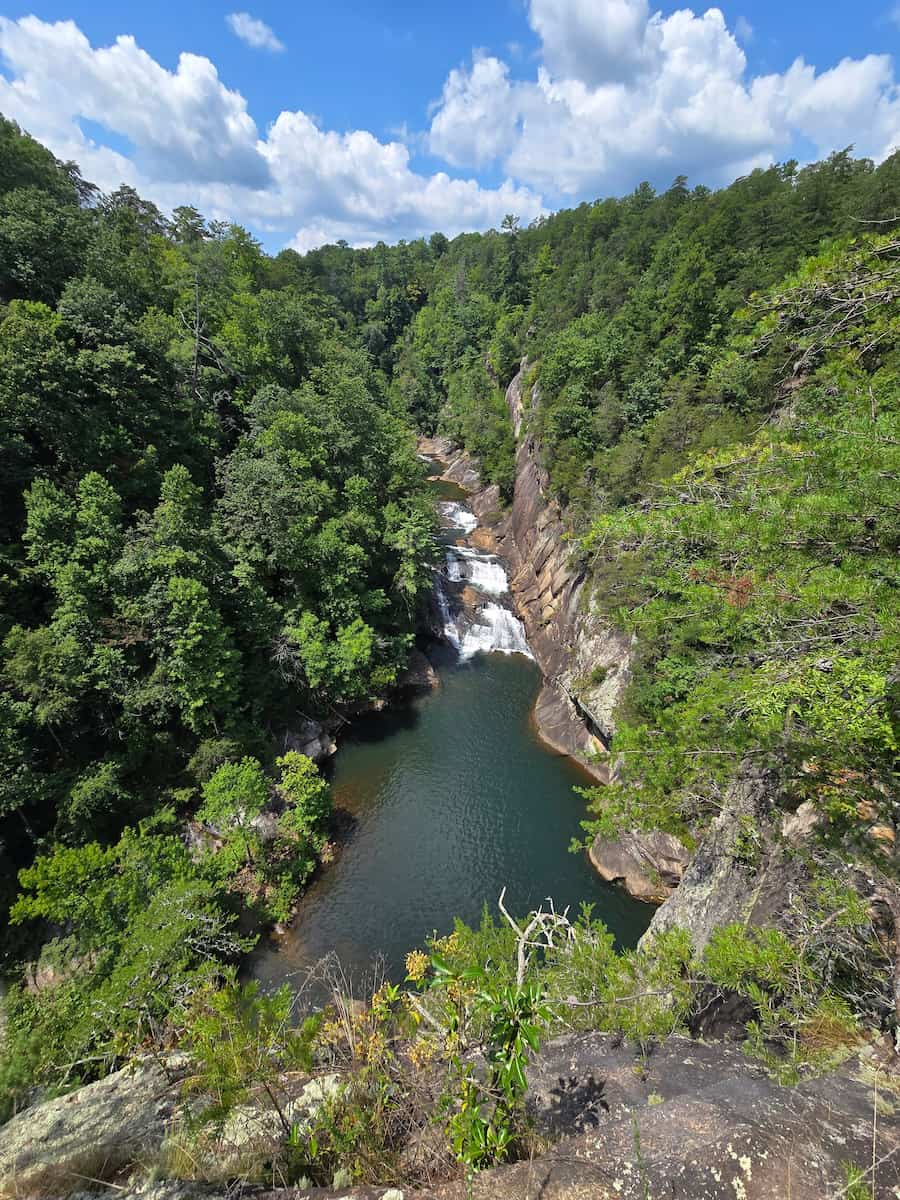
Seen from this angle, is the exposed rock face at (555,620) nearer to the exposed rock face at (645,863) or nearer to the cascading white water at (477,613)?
the cascading white water at (477,613)

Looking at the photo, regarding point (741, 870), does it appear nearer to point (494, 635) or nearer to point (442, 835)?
point (442, 835)

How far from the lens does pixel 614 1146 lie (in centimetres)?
452

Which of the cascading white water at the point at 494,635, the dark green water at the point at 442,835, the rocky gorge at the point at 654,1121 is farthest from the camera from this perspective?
the cascading white water at the point at 494,635

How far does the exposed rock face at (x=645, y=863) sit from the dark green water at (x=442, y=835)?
478 millimetres

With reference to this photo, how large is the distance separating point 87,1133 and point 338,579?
17739 millimetres

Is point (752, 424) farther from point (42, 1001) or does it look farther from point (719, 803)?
point (42, 1001)

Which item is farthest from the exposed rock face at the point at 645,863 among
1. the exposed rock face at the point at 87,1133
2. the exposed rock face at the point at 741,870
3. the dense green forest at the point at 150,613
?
the exposed rock face at the point at 87,1133

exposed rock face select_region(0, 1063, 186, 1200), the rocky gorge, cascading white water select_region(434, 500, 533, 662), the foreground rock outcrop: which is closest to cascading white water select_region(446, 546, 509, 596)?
cascading white water select_region(434, 500, 533, 662)

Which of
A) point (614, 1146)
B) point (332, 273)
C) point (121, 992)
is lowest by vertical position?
point (121, 992)

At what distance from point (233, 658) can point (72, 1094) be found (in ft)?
37.8

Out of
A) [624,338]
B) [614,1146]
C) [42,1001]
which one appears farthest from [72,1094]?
[624,338]

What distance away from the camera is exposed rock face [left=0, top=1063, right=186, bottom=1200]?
500 cm

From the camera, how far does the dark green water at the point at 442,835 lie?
1504 centimetres

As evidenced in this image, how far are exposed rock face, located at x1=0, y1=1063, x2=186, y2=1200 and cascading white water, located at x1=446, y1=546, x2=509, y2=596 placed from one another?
2697 cm
